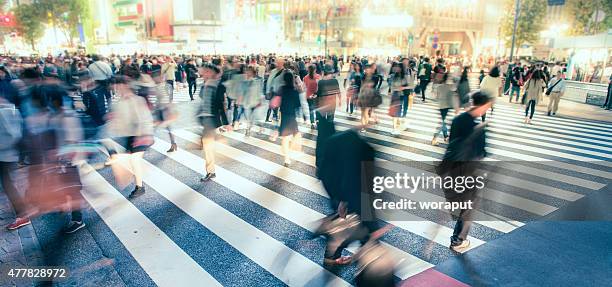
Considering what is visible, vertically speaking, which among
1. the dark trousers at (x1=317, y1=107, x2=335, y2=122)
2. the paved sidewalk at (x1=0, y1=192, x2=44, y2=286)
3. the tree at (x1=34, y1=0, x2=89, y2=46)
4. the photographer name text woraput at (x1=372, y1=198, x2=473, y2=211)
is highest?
the tree at (x1=34, y1=0, x2=89, y2=46)

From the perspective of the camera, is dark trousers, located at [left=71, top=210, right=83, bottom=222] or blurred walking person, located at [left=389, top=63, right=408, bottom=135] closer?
dark trousers, located at [left=71, top=210, right=83, bottom=222]

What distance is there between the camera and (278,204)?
5707 mm

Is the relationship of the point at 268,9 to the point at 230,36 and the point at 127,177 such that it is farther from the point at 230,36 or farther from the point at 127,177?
the point at 127,177

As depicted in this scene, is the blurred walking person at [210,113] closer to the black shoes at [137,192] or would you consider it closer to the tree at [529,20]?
the black shoes at [137,192]

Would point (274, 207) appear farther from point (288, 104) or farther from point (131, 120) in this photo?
point (131, 120)

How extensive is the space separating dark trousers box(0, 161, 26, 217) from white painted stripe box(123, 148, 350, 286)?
187 cm

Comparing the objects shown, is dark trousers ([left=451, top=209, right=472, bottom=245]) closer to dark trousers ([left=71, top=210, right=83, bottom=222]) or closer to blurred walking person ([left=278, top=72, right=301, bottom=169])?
blurred walking person ([left=278, top=72, right=301, bottom=169])

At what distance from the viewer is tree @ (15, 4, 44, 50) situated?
6316 centimetres

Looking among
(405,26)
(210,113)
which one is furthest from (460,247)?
(405,26)

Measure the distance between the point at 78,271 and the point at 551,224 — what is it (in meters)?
5.86

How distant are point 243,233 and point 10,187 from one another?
10.2 ft

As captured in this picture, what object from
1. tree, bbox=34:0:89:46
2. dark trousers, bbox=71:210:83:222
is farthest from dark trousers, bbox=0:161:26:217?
tree, bbox=34:0:89:46

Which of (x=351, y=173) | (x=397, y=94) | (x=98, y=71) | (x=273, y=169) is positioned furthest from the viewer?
(x=98, y=71)

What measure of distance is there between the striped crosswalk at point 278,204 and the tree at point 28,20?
237 ft
